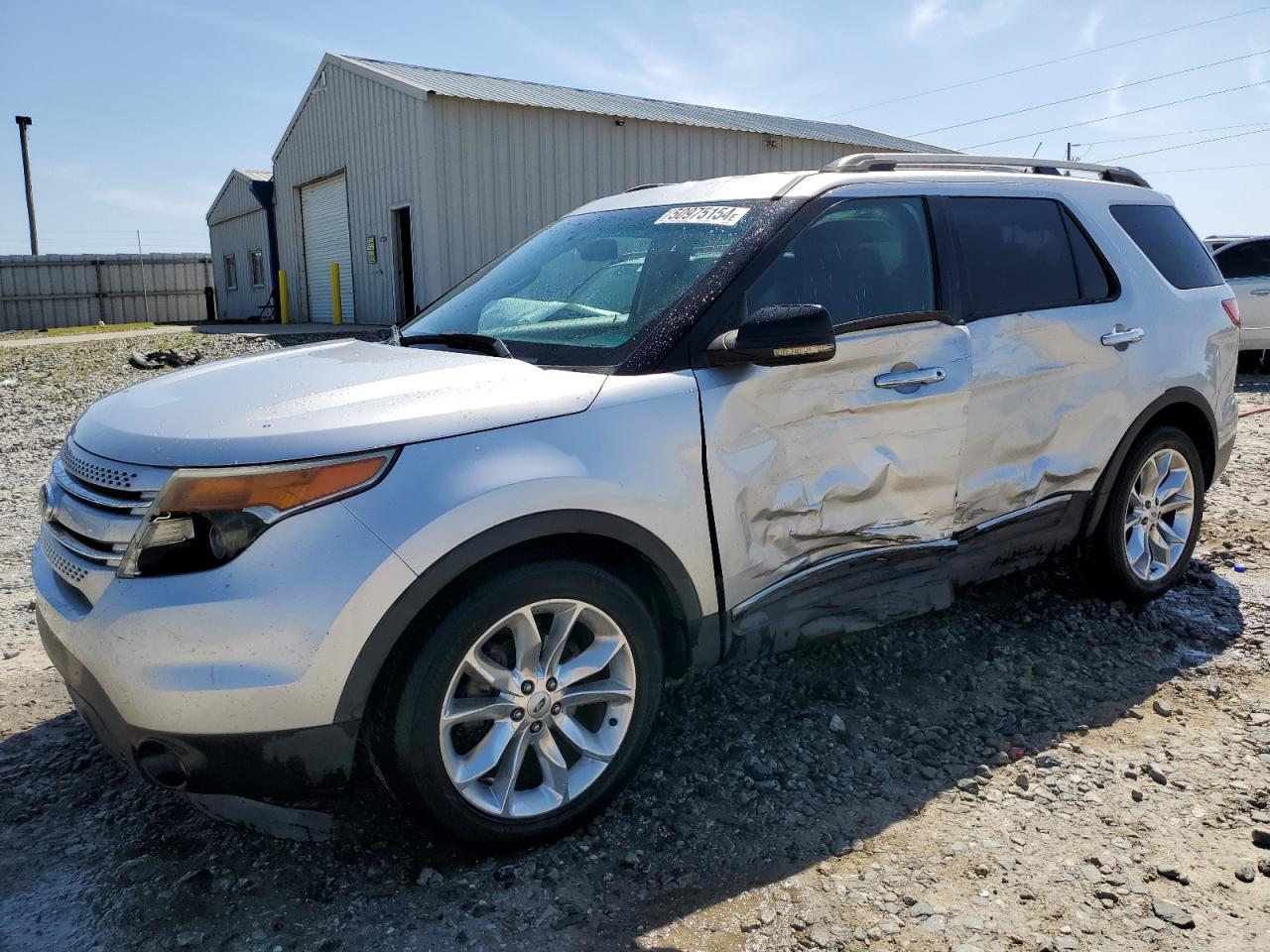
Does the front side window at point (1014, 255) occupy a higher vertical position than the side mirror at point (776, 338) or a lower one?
higher

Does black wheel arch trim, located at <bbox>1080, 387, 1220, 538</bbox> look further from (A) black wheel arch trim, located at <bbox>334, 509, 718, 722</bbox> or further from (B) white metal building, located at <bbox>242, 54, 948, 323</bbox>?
(B) white metal building, located at <bbox>242, 54, 948, 323</bbox>

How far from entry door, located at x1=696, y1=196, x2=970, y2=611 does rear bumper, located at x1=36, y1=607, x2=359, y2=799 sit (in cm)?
118

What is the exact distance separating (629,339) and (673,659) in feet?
3.16

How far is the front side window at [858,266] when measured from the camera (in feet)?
9.82

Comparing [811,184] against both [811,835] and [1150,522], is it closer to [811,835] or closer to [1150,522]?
[811,835]

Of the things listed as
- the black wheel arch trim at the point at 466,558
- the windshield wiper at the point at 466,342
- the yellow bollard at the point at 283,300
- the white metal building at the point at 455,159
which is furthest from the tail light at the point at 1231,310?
the yellow bollard at the point at 283,300

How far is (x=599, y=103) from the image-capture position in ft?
58.3

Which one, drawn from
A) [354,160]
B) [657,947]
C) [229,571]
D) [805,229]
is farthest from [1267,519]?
[354,160]

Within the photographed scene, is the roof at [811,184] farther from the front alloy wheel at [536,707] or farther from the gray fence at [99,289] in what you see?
the gray fence at [99,289]

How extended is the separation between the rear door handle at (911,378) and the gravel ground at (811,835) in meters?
1.17

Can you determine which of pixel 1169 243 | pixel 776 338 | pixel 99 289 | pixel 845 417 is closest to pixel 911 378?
pixel 845 417

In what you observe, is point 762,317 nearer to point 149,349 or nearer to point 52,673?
point 52,673

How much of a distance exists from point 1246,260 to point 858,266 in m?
11.4

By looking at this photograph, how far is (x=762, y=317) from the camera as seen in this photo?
2.63 metres
